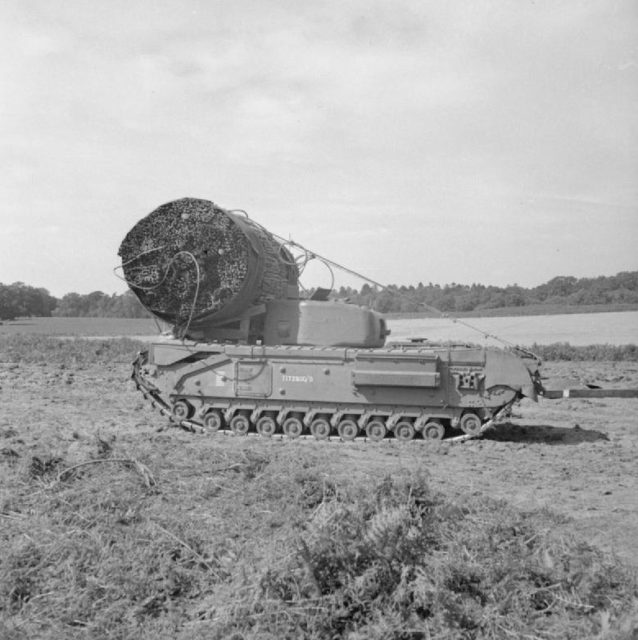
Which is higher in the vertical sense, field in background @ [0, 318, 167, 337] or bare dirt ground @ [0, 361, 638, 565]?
field in background @ [0, 318, 167, 337]

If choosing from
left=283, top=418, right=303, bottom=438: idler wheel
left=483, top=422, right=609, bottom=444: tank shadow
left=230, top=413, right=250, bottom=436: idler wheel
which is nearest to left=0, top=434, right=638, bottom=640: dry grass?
left=283, top=418, right=303, bottom=438: idler wheel

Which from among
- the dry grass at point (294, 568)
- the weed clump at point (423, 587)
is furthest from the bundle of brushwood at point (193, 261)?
the weed clump at point (423, 587)

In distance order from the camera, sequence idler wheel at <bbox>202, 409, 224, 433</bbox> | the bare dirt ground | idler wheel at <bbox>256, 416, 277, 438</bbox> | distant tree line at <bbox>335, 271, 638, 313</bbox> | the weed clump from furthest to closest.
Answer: distant tree line at <bbox>335, 271, 638, 313</bbox>, idler wheel at <bbox>202, 409, 224, 433</bbox>, idler wheel at <bbox>256, 416, 277, 438</bbox>, the bare dirt ground, the weed clump

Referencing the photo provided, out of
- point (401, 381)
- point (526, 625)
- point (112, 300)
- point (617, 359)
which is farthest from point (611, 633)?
point (112, 300)

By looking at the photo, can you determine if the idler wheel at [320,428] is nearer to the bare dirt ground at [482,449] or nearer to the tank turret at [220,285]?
the bare dirt ground at [482,449]

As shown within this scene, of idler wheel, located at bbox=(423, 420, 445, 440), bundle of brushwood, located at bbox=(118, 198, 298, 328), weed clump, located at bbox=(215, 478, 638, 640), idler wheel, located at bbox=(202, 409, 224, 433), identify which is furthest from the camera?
idler wheel, located at bbox=(202, 409, 224, 433)

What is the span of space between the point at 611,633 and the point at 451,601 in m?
0.83

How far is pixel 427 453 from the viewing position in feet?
32.5

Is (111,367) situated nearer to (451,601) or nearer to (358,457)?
(358,457)

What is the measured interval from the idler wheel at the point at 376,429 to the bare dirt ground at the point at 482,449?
277mm

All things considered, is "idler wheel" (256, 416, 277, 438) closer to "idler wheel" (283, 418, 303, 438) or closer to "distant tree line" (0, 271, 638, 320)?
"idler wheel" (283, 418, 303, 438)

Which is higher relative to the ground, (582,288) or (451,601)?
(582,288)

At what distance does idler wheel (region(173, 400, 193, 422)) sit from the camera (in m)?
11.4

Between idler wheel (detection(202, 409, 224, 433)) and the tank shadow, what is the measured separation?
4208 mm
